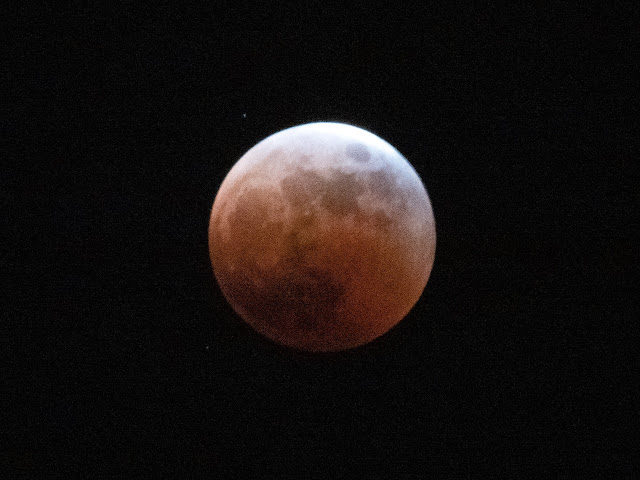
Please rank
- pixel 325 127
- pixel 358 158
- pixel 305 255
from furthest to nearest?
pixel 325 127 < pixel 358 158 < pixel 305 255

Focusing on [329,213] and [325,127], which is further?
[325,127]

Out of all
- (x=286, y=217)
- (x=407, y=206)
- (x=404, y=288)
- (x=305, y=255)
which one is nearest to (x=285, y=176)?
(x=286, y=217)

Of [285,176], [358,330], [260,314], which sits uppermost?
[285,176]

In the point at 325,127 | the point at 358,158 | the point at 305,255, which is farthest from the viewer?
the point at 325,127

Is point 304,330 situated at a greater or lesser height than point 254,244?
lesser

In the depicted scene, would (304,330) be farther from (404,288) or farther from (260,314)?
(404,288)

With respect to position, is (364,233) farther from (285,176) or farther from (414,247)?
(285,176)
